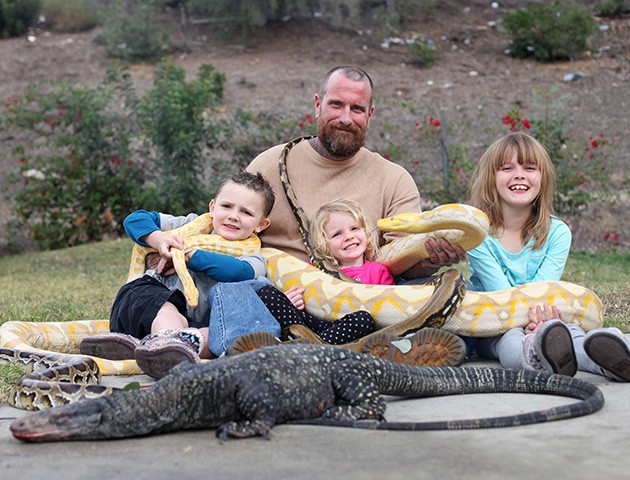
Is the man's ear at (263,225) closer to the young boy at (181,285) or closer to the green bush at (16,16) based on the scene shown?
the young boy at (181,285)

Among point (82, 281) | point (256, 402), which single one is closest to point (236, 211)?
point (256, 402)

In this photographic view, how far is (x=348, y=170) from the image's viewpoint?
693 centimetres

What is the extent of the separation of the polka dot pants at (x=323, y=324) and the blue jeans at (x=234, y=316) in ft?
0.33

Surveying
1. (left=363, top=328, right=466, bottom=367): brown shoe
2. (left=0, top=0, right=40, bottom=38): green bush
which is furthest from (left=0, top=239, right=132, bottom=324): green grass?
(left=0, top=0, right=40, bottom=38): green bush

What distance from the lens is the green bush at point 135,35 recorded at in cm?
2725

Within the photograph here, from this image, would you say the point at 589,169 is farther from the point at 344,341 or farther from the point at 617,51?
the point at 617,51

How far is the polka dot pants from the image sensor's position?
573 centimetres

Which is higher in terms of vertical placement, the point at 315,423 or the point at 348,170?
the point at 348,170

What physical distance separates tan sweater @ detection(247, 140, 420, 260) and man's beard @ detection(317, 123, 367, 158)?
16 cm

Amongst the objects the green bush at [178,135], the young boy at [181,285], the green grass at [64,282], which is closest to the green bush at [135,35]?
the green bush at [178,135]

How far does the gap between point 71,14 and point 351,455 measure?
29.7 metres

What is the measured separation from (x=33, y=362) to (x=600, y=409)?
347cm

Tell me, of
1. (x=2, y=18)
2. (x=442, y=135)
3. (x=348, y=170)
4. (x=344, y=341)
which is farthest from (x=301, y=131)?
(x=2, y=18)

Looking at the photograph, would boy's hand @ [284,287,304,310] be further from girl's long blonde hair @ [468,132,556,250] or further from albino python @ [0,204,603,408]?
girl's long blonde hair @ [468,132,556,250]
